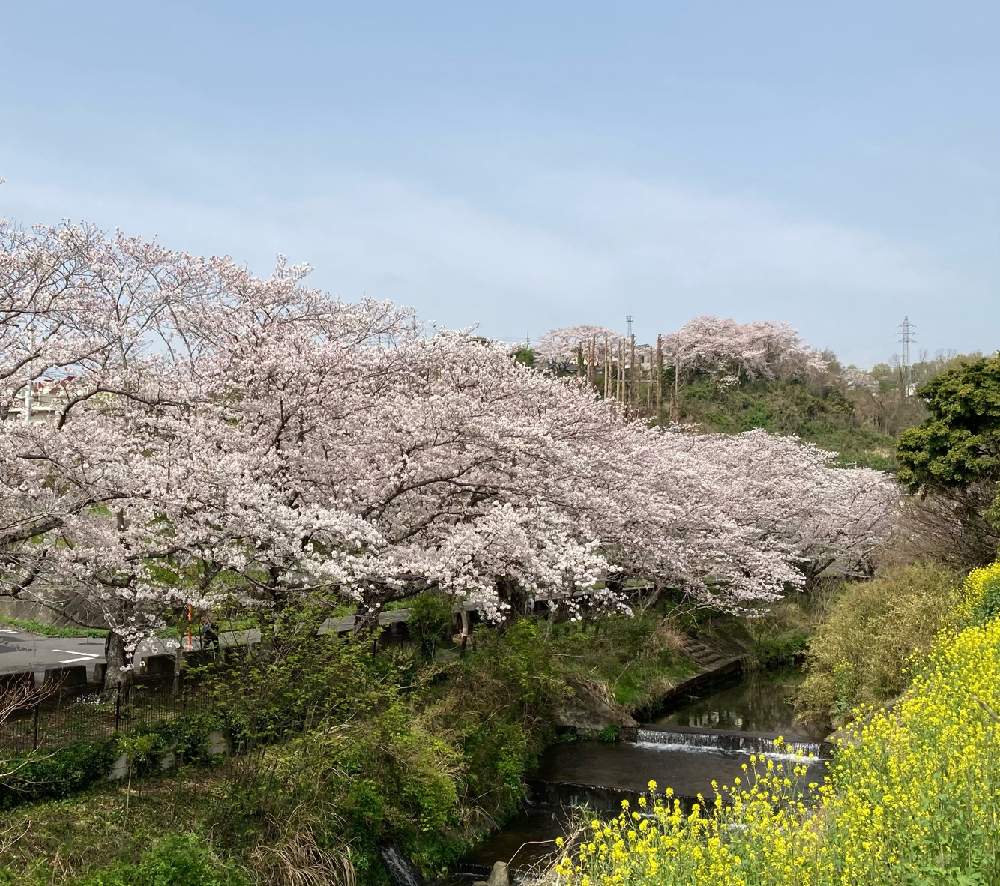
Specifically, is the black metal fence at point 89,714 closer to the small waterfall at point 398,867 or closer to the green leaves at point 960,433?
the small waterfall at point 398,867

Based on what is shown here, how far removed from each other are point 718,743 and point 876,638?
4319 mm

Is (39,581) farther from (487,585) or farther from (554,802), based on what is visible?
(554,802)

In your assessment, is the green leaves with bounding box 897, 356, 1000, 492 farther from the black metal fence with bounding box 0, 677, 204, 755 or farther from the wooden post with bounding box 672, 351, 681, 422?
the wooden post with bounding box 672, 351, 681, 422

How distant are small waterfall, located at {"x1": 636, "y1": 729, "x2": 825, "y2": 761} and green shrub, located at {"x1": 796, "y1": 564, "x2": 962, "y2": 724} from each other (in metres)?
1.37

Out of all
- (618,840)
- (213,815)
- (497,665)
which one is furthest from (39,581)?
(618,840)

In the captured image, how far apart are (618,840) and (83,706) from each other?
11.2 metres

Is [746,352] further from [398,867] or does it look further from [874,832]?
[874,832]

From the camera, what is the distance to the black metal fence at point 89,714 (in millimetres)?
13773

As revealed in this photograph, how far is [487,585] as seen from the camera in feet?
55.8

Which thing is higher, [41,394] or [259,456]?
[41,394]

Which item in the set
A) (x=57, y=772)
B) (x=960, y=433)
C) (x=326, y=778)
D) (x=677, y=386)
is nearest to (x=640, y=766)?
(x=326, y=778)

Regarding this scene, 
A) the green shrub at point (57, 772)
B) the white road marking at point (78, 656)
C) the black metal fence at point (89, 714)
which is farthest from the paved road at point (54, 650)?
the green shrub at point (57, 772)

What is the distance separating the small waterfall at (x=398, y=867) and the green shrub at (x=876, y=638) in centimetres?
1018

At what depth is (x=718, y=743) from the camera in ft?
67.6
